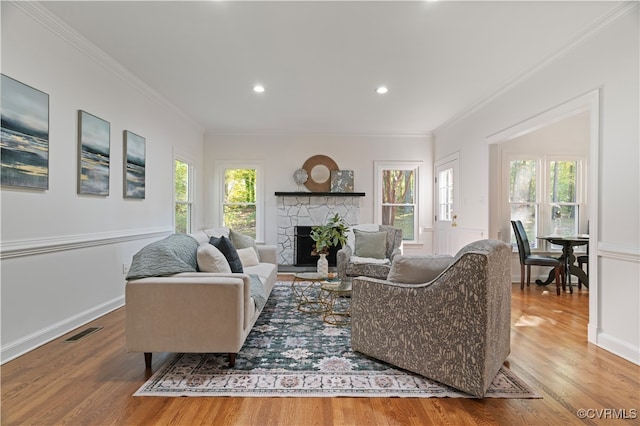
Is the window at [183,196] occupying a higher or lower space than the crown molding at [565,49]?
lower

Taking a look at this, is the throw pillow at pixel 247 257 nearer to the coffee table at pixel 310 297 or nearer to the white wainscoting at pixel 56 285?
the coffee table at pixel 310 297

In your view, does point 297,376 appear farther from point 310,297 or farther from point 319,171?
point 319,171

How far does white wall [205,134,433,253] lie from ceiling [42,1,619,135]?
1.62 meters

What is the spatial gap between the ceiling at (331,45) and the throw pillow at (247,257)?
2.06m

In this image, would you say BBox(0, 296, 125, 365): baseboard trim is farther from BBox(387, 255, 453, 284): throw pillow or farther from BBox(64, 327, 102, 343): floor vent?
BBox(387, 255, 453, 284): throw pillow

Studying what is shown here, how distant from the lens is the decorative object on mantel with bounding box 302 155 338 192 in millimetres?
6426

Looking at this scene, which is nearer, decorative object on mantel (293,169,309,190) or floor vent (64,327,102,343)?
floor vent (64,327,102,343)

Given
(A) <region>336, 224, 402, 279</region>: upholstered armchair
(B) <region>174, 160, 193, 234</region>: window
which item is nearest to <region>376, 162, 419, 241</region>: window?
(A) <region>336, 224, 402, 279</region>: upholstered armchair

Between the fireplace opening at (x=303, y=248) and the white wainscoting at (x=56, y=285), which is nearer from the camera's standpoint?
the white wainscoting at (x=56, y=285)

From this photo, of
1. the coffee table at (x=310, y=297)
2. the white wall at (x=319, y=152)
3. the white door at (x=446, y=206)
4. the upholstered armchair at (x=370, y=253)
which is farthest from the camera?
the white wall at (x=319, y=152)

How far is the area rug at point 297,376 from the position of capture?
193 cm

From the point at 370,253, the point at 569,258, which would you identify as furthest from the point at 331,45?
the point at 569,258

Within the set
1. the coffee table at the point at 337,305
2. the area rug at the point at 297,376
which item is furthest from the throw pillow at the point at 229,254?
the coffee table at the point at 337,305

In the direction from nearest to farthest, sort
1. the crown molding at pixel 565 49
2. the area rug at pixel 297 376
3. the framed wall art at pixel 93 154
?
the area rug at pixel 297 376
the crown molding at pixel 565 49
the framed wall art at pixel 93 154
